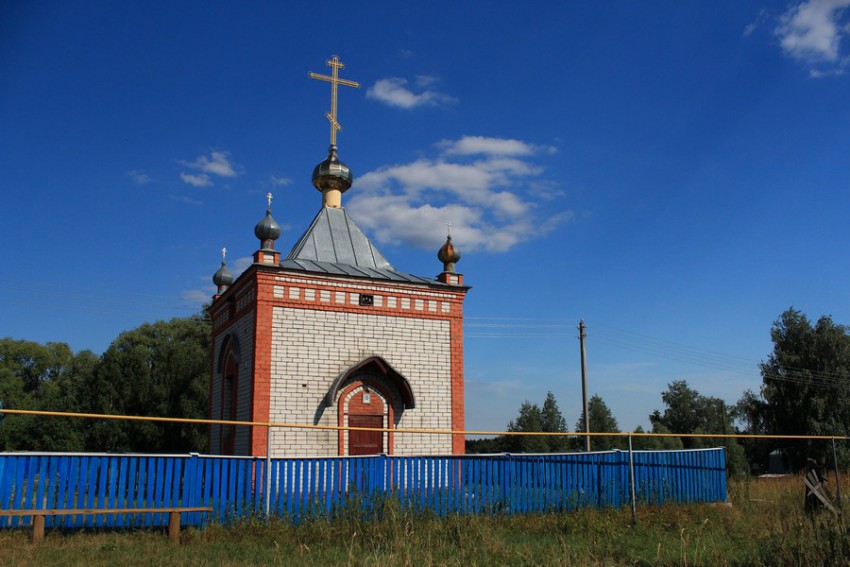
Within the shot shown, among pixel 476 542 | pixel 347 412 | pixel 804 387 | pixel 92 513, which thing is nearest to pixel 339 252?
pixel 347 412

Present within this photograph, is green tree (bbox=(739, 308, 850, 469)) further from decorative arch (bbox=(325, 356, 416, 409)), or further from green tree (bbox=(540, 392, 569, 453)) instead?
decorative arch (bbox=(325, 356, 416, 409))

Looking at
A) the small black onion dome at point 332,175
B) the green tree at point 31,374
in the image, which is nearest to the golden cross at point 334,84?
the small black onion dome at point 332,175

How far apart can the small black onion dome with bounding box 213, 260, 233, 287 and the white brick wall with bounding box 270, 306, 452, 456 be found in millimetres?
6145

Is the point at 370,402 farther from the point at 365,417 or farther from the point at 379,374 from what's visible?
the point at 379,374

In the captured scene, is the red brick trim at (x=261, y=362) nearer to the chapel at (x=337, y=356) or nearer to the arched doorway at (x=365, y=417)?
the chapel at (x=337, y=356)

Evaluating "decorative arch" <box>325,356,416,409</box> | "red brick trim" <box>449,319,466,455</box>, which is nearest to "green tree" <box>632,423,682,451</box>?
"red brick trim" <box>449,319,466,455</box>

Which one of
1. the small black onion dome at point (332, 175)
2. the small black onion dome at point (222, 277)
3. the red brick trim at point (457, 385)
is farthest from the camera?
the small black onion dome at point (222, 277)

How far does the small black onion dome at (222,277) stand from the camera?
66.3ft

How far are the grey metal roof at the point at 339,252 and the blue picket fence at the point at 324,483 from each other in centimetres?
583

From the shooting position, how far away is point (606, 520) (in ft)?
33.4

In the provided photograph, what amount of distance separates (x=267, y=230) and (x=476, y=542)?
31.4ft

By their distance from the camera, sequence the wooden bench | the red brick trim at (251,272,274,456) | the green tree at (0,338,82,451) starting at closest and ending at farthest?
the wooden bench < the red brick trim at (251,272,274,456) < the green tree at (0,338,82,451)

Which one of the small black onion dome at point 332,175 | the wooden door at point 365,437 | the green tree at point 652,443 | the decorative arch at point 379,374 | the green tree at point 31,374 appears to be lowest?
the green tree at point 652,443

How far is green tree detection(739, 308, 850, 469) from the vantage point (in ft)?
107
